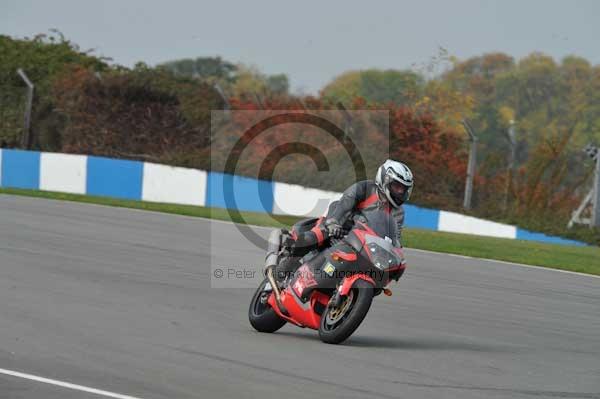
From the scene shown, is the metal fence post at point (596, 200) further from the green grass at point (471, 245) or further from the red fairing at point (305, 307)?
the red fairing at point (305, 307)

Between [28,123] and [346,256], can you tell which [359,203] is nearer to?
[346,256]

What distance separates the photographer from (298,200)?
25.2m

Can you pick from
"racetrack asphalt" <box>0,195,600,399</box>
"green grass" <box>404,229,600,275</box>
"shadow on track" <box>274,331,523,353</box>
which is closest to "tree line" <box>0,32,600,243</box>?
"green grass" <box>404,229,600,275</box>

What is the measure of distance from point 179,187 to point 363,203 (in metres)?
19.0

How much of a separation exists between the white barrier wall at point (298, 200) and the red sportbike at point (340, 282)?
1635 centimetres

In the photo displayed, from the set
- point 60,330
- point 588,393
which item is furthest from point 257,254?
point 588,393

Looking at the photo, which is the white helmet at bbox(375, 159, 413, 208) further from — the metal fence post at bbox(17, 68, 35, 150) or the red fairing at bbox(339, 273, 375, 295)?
the metal fence post at bbox(17, 68, 35, 150)

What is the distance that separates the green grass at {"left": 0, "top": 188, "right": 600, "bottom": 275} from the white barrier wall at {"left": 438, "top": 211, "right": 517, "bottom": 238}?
3.21m

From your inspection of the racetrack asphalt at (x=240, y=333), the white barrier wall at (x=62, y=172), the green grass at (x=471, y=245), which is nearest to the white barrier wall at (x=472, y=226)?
the green grass at (x=471, y=245)

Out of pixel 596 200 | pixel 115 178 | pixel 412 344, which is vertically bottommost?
pixel 115 178

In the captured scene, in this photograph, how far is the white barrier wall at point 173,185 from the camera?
26703 mm

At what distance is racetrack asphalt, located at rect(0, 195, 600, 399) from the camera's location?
6.45 m

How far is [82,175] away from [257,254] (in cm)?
1375

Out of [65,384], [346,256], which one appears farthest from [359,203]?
[65,384]
